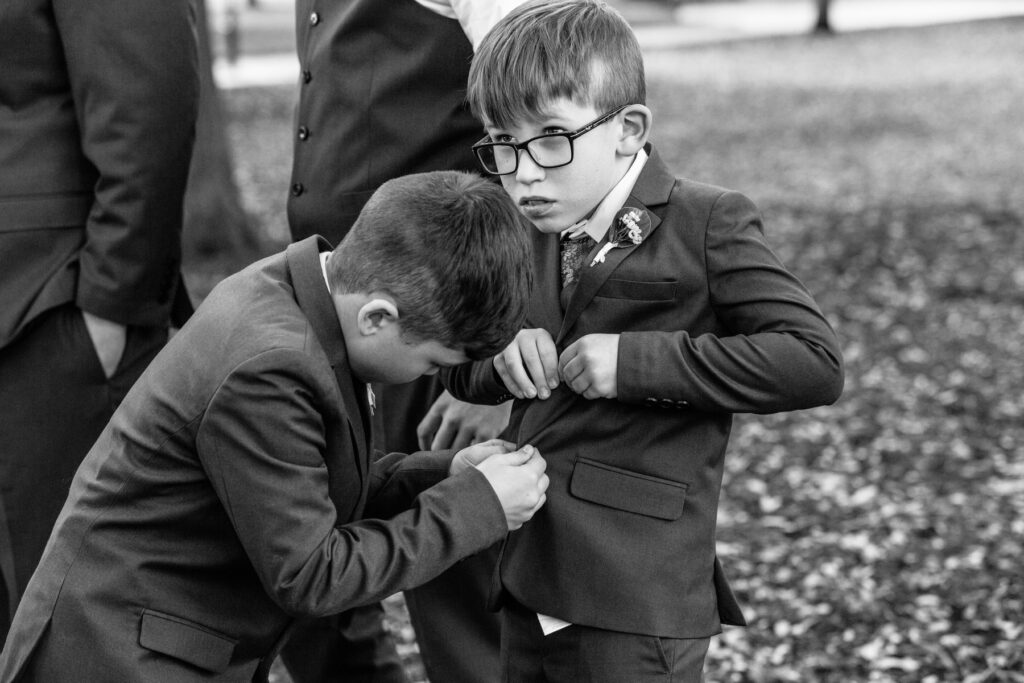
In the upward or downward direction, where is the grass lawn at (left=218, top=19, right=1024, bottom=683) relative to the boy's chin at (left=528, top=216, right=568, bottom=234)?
downward

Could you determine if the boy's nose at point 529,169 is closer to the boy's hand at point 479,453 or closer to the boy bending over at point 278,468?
the boy bending over at point 278,468

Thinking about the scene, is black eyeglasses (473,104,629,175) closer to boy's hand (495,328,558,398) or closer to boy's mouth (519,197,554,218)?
boy's mouth (519,197,554,218)

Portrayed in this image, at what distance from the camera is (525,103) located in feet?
7.70

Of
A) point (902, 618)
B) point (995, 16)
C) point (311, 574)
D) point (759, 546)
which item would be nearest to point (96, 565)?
point (311, 574)

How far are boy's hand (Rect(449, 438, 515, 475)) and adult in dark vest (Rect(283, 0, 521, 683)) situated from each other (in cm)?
39

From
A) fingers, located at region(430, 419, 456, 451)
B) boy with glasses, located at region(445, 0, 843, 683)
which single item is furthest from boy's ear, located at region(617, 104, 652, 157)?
fingers, located at region(430, 419, 456, 451)

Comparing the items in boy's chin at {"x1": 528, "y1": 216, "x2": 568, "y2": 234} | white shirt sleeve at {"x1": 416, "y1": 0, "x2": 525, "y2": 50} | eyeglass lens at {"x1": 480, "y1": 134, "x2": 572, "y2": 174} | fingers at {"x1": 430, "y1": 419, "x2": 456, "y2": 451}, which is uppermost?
white shirt sleeve at {"x1": 416, "y1": 0, "x2": 525, "y2": 50}

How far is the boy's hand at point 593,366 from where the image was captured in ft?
7.68

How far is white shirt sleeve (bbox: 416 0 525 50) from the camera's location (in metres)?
2.65

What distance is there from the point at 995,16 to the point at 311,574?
1123 inches

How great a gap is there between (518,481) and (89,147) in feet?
4.86

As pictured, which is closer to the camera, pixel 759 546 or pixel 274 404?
pixel 274 404

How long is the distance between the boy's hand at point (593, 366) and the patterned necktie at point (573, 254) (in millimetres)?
187

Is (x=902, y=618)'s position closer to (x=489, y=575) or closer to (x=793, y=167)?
(x=489, y=575)
